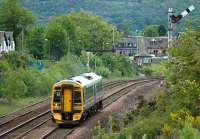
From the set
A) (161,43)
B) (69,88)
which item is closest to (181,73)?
(69,88)

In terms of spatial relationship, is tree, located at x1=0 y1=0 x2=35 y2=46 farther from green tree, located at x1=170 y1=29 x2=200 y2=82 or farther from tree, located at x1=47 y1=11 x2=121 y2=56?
green tree, located at x1=170 y1=29 x2=200 y2=82

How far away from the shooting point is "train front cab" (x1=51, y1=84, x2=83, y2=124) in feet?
95.3

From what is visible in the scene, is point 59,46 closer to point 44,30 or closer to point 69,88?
point 44,30

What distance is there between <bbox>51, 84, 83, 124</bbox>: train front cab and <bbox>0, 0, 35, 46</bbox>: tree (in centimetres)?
7244

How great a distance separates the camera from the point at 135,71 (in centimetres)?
9712

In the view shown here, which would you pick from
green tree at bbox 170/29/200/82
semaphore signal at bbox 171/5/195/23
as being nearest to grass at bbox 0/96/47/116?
semaphore signal at bbox 171/5/195/23

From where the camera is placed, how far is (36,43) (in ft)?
300

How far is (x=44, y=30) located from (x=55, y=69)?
107ft

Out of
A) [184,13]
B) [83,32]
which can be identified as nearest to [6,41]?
[83,32]

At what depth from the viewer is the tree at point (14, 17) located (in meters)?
100

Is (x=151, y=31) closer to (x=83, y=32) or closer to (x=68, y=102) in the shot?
(x=83, y=32)

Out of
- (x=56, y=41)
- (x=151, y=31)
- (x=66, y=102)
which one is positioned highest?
(x=66, y=102)

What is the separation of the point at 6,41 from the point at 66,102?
211 feet

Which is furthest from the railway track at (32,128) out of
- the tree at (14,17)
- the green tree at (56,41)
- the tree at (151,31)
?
the tree at (151,31)
